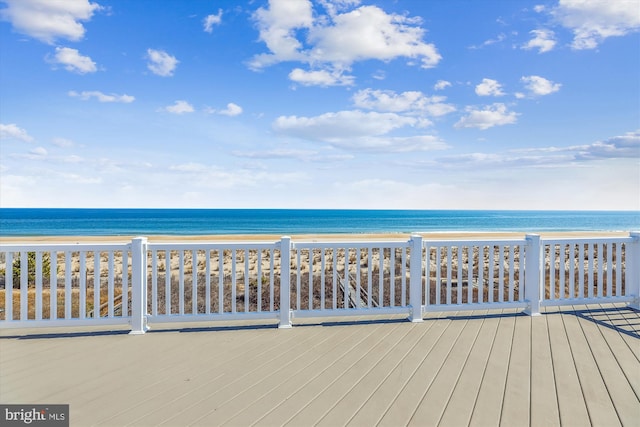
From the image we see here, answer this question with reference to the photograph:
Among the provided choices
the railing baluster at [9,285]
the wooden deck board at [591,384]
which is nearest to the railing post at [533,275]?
the wooden deck board at [591,384]

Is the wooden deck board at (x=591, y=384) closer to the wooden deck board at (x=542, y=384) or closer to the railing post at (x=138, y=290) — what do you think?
the wooden deck board at (x=542, y=384)

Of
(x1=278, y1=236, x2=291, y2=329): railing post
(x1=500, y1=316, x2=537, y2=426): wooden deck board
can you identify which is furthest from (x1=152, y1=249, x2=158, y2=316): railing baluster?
A: (x1=500, y1=316, x2=537, y2=426): wooden deck board

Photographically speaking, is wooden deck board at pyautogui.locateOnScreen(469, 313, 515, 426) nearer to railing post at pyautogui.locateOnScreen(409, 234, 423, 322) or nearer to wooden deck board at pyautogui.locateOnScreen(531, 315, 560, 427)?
wooden deck board at pyautogui.locateOnScreen(531, 315, 560, 427)

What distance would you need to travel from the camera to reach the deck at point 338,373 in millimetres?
1940

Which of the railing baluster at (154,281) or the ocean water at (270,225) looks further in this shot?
the ocean water at (270,225)

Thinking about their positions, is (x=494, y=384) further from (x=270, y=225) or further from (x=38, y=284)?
(x=270, y=225)

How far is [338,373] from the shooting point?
244 cm

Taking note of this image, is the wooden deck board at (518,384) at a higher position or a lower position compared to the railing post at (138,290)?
lower

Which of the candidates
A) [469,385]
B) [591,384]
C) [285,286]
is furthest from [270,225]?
[591,384]

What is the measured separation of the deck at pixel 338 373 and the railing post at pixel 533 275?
14.1 inches

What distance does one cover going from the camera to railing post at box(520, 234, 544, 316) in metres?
3.96

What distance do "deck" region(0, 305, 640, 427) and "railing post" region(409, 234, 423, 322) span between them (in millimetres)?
154

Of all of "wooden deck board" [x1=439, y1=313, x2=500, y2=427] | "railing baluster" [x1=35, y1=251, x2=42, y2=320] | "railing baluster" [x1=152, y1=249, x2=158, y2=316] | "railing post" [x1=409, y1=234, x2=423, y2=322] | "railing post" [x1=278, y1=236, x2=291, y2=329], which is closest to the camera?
"wooden deck board" [x1=439, y1=313, x2=500, y2=427]

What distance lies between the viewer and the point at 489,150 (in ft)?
133
